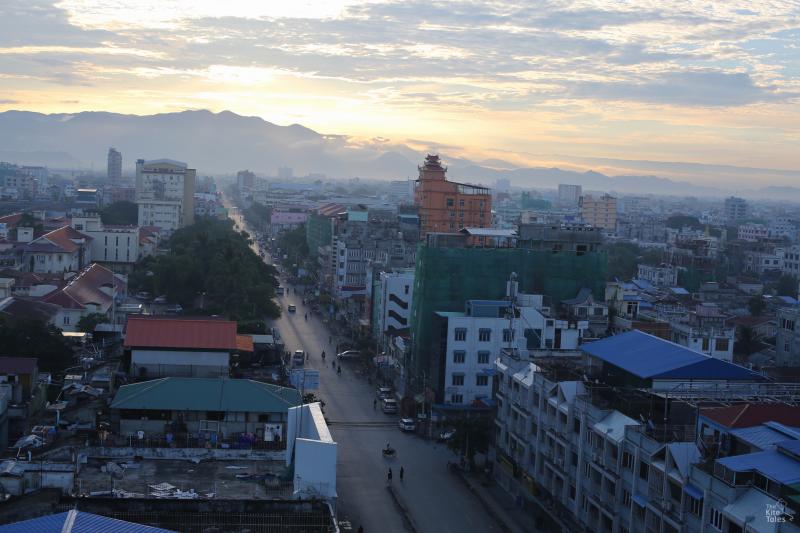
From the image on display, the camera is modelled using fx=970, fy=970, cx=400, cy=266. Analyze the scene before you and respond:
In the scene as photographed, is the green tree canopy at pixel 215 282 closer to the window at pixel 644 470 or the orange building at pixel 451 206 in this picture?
the orange building at pixel 451 206

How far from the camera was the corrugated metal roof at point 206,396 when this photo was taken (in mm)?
13000

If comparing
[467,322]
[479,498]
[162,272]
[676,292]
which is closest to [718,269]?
[676,292]

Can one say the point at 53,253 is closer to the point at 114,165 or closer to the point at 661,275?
the point at 661,275

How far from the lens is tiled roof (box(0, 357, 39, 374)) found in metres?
14.8

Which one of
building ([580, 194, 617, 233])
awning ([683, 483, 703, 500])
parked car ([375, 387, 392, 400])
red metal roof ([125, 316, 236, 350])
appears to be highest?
building ([580, 194, 617, 233])

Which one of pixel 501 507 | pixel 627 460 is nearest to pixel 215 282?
pixel 501 507

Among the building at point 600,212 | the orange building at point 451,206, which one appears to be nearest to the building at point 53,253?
the orange building at point 451,206

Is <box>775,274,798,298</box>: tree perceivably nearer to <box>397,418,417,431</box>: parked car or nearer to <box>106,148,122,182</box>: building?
<box>397,418,417,431</box>: parked car

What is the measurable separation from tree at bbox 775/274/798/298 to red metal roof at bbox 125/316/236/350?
1204 inches

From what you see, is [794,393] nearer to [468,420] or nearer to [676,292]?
[468,420]

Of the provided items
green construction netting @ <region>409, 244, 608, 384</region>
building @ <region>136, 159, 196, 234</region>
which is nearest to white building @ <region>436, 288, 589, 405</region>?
green construction netting @ <region>409, 244, 608, 384</region>

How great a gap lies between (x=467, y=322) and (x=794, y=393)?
773cm

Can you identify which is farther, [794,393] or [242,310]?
[242,310]

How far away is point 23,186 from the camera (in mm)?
94438
